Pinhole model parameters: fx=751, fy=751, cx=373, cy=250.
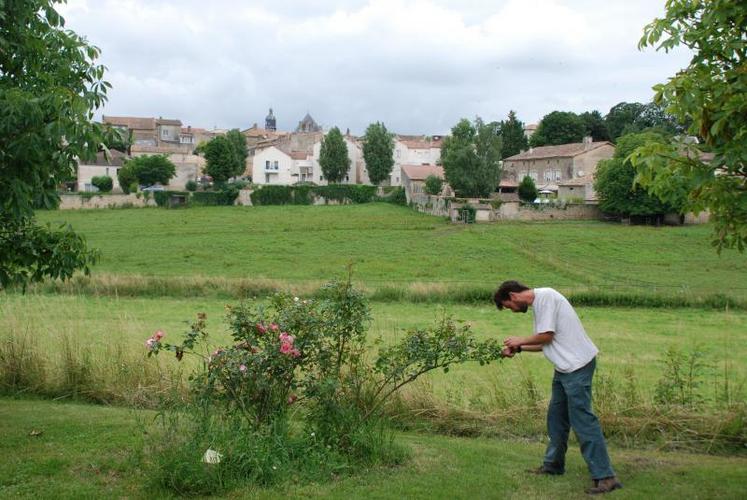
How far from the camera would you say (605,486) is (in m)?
7.16

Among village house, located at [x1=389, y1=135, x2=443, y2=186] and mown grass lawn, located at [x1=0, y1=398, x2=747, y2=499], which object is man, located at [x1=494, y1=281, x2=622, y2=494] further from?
village house, located at [x1=389, y1=135, x2=443, y2=186]

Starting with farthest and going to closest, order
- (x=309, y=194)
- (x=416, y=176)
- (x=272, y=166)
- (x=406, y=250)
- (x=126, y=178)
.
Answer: (x=272, y=166) < (x=416, y=176) < (x=126, y=178) < (x=309, y=194) < (x=406, y=250)

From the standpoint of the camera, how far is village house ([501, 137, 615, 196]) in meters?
108

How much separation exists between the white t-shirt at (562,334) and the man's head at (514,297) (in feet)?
0.46

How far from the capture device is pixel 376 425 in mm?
8125

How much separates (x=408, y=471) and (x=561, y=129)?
130 meters

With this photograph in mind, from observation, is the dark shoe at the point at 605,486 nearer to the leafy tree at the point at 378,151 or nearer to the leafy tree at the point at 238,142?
the leafy tree at the point at 378,151

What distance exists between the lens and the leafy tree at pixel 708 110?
7.04 metres

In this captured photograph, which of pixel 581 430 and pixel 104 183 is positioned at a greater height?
pixel 104 183

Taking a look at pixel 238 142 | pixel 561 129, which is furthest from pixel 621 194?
pixel 238 142

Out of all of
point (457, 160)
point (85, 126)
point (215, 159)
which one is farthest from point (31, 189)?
point (215, 159)

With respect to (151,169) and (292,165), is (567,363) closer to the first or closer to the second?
(151,169)

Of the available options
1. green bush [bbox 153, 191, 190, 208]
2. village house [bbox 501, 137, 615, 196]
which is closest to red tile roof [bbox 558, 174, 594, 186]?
village house [bbox 501, 137, 615, 196]

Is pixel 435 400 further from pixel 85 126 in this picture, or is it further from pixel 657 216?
pixel 657 216
